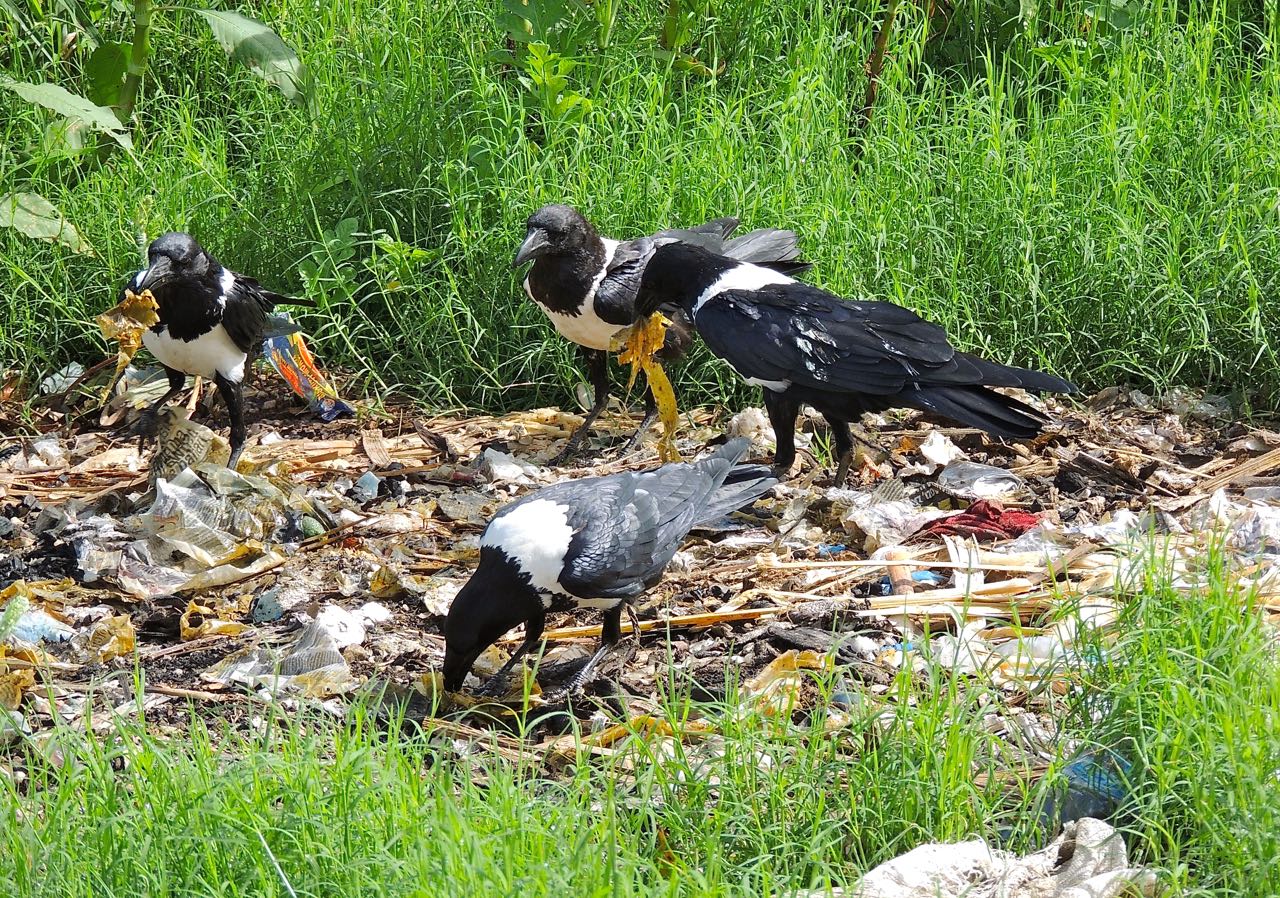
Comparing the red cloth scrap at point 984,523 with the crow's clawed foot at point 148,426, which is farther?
the crow's clawed foot at point 148,426

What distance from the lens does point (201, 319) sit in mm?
5582

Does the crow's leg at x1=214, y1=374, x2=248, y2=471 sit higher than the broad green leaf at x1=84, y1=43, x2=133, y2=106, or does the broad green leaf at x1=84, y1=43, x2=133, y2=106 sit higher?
the broad green leaf at x1=84, y1=43, x2=133, y2=106

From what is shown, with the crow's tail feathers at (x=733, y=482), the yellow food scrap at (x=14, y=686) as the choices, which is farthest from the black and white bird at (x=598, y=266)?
the yellow food scrap at (x=14, y=686)

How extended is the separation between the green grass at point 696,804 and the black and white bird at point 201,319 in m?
2.80

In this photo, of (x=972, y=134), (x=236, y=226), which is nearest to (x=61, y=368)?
(x=236, y=226)

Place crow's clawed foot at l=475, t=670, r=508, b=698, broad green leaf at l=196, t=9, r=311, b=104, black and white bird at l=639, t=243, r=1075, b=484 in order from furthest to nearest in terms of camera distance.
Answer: broad green leaf at l=196, t=9, r=311, b=104
black and white bird at l=639, t=243, r=1075, b=484
crow's clawed foot at l=475, t=670, r=508, b=698

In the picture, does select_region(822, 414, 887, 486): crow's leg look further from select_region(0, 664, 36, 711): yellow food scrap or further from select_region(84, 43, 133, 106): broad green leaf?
select_region(84, 43, 133, 106): broad green leaf

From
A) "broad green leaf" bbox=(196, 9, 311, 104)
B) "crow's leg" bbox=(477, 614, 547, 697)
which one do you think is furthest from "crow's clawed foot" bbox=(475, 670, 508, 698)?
"broad green leaf" bbox=(196, 9, 311, 104)

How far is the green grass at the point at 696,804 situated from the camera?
96.1 inches

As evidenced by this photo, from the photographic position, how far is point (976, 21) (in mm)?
7535

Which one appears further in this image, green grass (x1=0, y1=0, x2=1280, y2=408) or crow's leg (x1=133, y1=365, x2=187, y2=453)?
green grass (x1=0, y1=0, x2=1280, y2=408)

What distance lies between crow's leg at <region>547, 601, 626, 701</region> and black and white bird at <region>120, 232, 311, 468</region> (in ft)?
7.71

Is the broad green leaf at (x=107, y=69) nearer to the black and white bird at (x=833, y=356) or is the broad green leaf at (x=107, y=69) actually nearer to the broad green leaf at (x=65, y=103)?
the broad green leaf at (x=65, y=103)

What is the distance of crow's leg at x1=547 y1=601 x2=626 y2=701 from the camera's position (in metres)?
3.75
